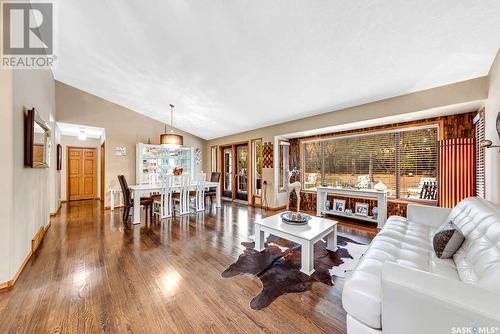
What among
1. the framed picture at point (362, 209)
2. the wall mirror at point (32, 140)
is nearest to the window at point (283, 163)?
the framed picture at point (362, 209)

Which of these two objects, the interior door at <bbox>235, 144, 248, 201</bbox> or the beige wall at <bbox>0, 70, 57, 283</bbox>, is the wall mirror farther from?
the interior door at <bbox>235, 144, 248, 201</bbox>

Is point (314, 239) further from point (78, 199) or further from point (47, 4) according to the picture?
point (78, 199)

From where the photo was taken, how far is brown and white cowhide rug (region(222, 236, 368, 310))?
6.19ft

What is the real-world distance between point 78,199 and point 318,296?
8.03m

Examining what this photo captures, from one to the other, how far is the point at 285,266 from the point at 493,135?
285 centimetres

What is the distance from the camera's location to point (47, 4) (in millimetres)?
2545

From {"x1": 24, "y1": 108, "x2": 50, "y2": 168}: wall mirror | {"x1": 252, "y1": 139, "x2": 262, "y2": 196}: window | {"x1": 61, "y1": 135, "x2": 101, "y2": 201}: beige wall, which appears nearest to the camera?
{"x1": 24, "y1": 108, "x2": 50, "y2": 168}: wall mirror

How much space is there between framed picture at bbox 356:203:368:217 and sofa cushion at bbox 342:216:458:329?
146 centimetres

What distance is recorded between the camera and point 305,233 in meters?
2.25

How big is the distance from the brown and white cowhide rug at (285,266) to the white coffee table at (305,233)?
0.34 feet

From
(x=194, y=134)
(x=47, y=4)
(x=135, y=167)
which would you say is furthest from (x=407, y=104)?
(x=135, y=167)

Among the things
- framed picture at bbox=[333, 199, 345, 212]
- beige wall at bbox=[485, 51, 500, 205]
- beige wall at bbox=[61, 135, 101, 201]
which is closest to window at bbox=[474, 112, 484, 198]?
beige wall at bbox=[485, 51, 500, 205]

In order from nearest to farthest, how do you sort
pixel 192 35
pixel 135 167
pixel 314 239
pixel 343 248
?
pixel 314 239, pixel 192 35, pixel 343 248, pixel 135 167

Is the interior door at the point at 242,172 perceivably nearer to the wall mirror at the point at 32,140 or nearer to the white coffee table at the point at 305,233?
the white coffee table at the point at 305,233
